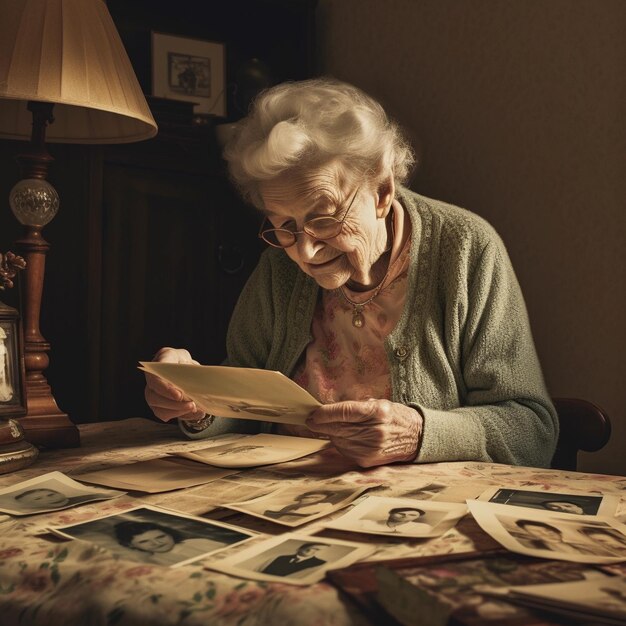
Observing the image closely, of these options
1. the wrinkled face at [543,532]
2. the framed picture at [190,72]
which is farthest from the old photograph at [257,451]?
the framed picture at [190,72]

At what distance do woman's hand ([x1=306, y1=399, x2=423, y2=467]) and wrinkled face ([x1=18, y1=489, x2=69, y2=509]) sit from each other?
0.37 meters

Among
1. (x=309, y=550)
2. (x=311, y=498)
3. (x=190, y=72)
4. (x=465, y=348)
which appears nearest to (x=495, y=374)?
(x=465, y=348)

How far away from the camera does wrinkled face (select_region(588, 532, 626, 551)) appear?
774 mm

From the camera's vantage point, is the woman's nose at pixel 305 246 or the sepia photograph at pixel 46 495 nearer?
the sepia photograph at pixel 46 495

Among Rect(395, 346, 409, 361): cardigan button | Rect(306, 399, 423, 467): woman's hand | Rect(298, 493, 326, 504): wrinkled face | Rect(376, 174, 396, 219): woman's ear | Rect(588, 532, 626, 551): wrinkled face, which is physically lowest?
Rect(298, 493, 326, 504): wrinkled face

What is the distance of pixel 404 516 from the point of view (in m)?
0.89

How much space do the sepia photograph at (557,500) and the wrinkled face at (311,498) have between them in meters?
0.21

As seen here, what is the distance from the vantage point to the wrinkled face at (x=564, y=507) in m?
0.92

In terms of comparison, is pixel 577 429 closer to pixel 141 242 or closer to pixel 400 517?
pixel 400 517

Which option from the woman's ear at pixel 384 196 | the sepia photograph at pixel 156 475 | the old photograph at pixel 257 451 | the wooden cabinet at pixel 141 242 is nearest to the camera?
the sepia photograph at pixel 156 475

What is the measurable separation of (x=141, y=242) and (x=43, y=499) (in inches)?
55.7

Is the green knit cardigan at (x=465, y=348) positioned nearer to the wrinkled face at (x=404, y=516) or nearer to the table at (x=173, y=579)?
the table at (x=173, y=579)

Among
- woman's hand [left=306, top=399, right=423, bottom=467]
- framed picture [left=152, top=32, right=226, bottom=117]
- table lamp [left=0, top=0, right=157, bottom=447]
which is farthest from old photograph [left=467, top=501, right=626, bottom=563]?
framed picture [left=152, top=32, right=226, bottom=117]

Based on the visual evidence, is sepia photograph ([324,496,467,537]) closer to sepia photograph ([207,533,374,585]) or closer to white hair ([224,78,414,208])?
sepia photograph ([207,533,374,585])
